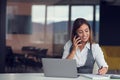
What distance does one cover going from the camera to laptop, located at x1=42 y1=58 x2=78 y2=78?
393 cm

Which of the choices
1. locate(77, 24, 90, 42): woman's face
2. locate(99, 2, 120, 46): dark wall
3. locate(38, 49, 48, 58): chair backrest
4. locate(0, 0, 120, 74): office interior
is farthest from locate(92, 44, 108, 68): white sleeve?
locate(99, 2, 120, 46): dark wall

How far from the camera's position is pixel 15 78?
158 inches

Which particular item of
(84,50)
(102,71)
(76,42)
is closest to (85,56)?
(84,50)

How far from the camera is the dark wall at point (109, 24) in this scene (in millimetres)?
10219

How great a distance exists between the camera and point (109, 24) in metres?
10.4

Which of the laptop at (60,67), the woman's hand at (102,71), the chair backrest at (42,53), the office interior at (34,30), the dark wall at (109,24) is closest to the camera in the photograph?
the laptop at (60,67)

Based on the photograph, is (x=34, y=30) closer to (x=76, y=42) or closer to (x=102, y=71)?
(x=76, y=42)

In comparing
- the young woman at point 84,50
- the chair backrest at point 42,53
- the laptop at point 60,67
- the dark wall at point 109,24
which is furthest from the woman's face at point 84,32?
the dark wall at point 109,24

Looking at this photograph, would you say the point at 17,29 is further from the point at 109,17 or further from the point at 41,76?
the point at 41,76

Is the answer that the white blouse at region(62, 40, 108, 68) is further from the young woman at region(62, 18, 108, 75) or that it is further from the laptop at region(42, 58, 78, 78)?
the laptop at region(42, 58, 78, 78)

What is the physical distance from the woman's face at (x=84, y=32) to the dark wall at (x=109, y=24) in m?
5.57

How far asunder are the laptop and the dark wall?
6.22 m

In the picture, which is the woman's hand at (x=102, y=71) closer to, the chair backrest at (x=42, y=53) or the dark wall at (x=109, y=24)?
the chair backrest at (x=42, y=53)

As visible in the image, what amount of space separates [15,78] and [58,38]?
5693 mm
